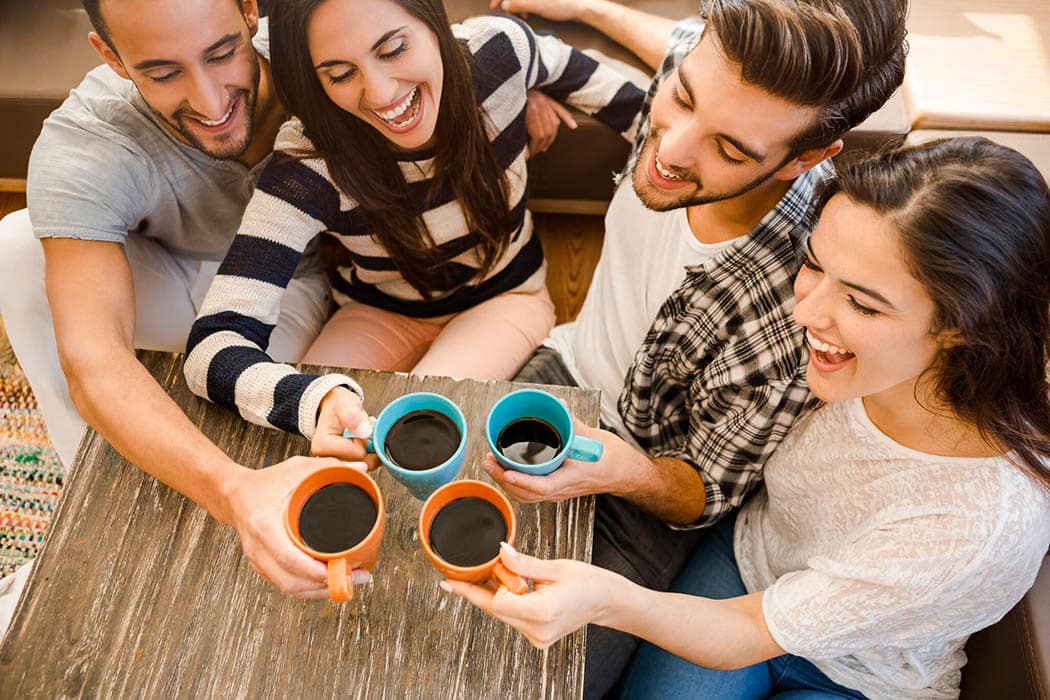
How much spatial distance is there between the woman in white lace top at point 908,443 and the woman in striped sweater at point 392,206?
1.96 ft

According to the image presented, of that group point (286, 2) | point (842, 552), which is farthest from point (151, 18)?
point (842, 552)

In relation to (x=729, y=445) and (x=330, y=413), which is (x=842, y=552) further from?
(x=330, y=413)

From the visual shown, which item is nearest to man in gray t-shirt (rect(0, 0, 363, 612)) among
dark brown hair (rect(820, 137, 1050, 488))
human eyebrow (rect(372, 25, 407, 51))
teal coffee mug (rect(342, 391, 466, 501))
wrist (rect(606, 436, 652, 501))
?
teal coffee mug (rect(342, 391, 466, 501))

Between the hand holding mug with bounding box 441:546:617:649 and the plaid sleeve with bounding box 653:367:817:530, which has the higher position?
the hand holding mug with bounding box 441:546:617:649

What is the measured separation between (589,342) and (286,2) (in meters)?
0.87

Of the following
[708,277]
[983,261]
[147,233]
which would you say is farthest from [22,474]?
[983,261]

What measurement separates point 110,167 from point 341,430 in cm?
67

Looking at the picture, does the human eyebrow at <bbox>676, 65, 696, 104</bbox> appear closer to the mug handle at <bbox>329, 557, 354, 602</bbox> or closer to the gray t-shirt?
the gray t-shirt

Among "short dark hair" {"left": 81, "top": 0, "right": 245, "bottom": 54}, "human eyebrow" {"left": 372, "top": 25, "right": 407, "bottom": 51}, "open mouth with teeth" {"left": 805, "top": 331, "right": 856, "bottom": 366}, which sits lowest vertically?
"open mouth with teeth" {"left": 805, "top": 331, "right": 856, "bottom": 366}

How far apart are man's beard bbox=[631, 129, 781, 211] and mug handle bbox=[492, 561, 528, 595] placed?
2.26 ft

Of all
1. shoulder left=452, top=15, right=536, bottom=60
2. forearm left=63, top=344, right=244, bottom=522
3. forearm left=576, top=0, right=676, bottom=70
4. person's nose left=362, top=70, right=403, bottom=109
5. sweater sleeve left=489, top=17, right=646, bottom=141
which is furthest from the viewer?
forearm left=576, top=0, right=676, bottom=70

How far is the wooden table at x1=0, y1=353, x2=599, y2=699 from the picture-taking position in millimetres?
930

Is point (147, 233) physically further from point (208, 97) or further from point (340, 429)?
point (340, 429)

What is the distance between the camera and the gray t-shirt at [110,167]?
125 cm
